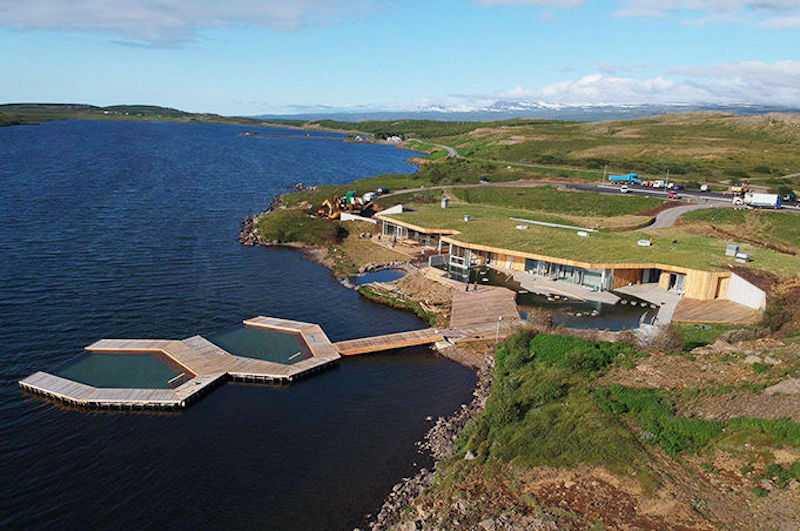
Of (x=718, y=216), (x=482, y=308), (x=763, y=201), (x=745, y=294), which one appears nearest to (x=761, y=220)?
(x=718, y=216)

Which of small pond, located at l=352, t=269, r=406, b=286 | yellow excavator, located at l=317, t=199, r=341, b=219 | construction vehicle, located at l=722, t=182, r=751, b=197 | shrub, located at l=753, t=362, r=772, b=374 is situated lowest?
small pond, located at l=352, t=269, r=406, b=286

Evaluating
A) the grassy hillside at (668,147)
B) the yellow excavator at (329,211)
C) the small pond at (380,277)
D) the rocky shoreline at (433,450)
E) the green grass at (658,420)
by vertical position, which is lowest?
the rocky shoreline at (433,450)

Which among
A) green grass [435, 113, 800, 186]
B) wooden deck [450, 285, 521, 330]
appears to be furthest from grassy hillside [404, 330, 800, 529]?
green grass [435, 113, 800, 186]

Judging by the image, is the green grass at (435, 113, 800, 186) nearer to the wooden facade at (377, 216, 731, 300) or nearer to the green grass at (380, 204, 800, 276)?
the green grass at (380, 204, 800, 276)

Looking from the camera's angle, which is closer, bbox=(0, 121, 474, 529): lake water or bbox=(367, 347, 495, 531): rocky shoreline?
bbox=(367, 347, 495, 531): rocky shoreline

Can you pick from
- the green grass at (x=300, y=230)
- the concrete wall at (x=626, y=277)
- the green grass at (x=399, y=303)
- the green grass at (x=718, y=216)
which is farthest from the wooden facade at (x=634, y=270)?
the green grass at (x=718, y=216)

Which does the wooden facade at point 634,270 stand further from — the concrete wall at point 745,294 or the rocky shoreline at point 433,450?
the rocky shoreline at point 433,450
